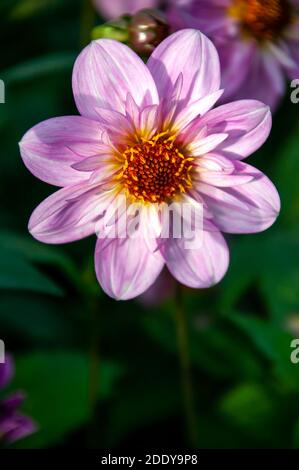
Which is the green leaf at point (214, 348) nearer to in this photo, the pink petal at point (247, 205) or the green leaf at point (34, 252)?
the green leaf at point (34, 252)

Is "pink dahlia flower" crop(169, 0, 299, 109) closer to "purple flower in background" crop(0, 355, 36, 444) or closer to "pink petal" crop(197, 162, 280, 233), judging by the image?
"pink petal" crop(197, 162, 280, 233)

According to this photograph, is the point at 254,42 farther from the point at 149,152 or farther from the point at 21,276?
the point at 21,276

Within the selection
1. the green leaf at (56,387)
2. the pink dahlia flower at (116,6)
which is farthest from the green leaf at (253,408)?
the pink dahlia flower at (116,6)

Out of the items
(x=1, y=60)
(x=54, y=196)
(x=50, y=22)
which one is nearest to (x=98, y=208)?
(x=54, y=196)

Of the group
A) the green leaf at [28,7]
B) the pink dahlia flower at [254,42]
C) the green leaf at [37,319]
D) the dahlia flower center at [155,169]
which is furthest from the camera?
the green leaf at [28,7]

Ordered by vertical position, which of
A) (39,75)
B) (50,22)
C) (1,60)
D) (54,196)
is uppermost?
(50,22)

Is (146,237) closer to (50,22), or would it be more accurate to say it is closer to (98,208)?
(98,208)
